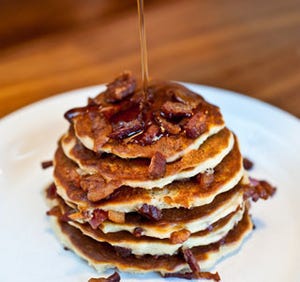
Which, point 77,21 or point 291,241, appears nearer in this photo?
point 291,241

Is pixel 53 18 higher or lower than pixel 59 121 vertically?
higher

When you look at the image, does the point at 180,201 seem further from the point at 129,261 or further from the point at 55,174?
the point at 55,174

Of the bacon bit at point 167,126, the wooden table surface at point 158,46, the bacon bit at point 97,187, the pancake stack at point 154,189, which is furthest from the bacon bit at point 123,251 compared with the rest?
the wooden table surface at point 158,46

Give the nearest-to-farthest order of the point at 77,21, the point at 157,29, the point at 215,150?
the point at 215,150 → the point at 157,29 → the point at 77,21

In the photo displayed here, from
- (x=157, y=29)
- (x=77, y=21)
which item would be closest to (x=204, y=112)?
(x=157, y=29)

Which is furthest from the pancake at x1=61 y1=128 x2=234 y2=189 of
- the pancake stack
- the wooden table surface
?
the wooden table surface

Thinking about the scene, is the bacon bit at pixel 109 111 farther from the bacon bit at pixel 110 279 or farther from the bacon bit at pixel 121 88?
the bacon bit at pixel 110 279

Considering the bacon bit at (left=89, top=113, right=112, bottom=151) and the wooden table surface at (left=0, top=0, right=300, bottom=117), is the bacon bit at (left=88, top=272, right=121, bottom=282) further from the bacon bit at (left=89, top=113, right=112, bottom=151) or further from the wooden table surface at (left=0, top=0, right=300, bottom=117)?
the wooden table surface at (left=0, top=0, right=300, bottom=117)
